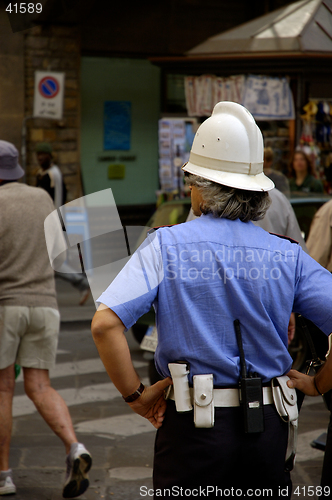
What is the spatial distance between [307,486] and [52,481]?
4.84 feet

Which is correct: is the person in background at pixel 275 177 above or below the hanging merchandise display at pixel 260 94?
below

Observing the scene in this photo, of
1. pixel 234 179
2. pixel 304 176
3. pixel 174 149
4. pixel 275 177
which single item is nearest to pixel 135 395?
pixel 234 179

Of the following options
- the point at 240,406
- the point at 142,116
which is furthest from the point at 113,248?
the point at 142,116

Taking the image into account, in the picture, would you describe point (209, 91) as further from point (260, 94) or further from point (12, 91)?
point (12, 91)

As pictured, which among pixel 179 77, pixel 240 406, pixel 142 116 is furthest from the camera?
pixel 142 116

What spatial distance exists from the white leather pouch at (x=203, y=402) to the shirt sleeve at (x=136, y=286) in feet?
0.90

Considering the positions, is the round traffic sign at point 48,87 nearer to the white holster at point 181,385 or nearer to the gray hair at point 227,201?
the gray hair at point 227,201

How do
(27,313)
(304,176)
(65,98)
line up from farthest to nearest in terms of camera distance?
(65,98)
(304,176)
(27,313)

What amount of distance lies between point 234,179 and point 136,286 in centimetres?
45

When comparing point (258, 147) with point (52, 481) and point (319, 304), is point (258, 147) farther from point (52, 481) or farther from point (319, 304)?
point (52, 481)

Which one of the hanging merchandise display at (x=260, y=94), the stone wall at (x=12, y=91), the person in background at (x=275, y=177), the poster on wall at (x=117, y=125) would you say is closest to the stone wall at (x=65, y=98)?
the stone wall at (x=12, y=91)

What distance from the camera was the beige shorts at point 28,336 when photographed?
382 centimetres

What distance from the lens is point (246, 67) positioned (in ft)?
31.6

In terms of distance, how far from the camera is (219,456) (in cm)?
204
